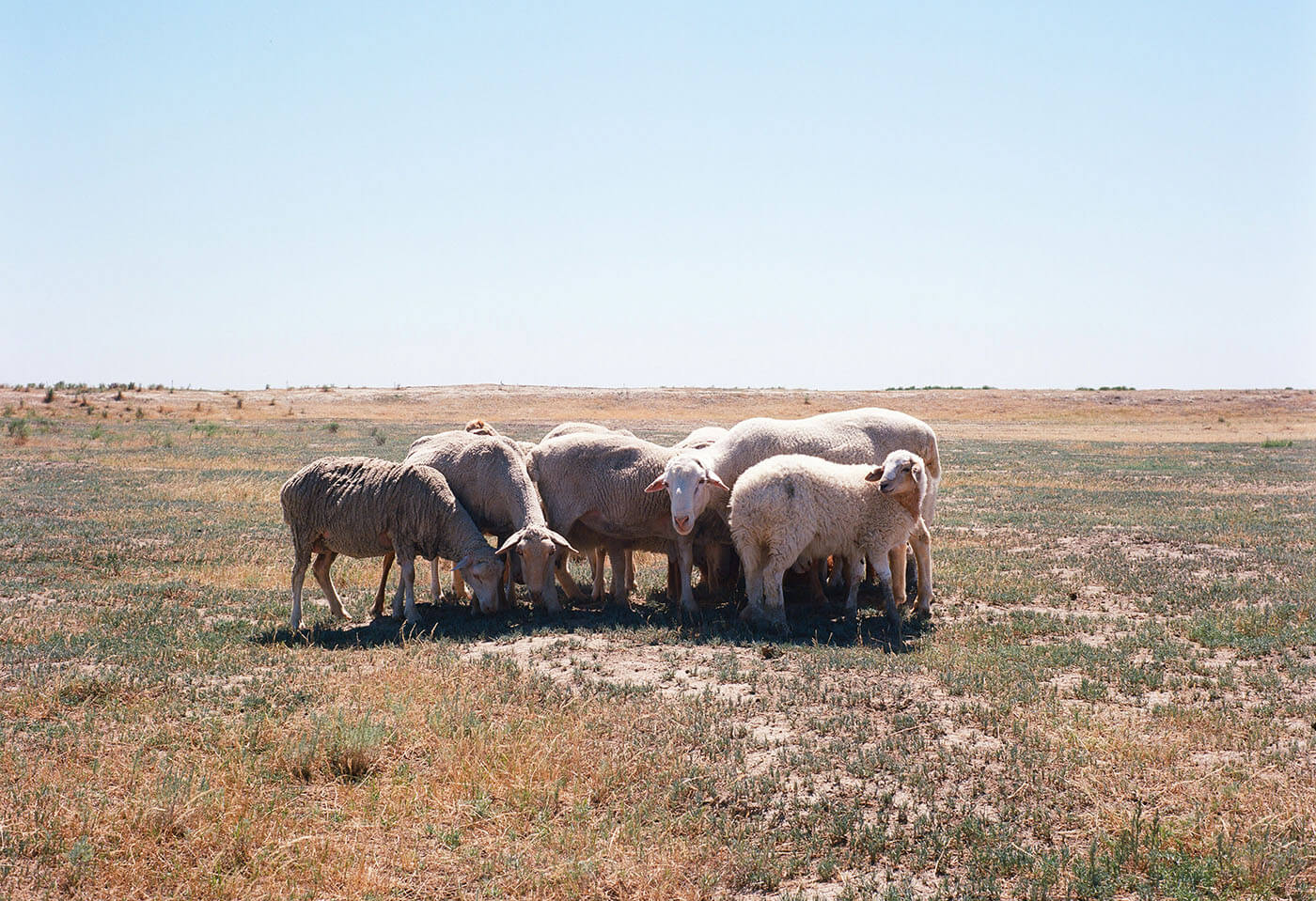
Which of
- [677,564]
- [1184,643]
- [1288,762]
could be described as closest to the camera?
[1288,762]

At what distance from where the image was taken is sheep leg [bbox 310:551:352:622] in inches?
457

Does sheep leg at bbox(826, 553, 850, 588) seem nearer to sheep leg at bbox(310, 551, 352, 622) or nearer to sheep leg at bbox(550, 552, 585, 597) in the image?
sheep leg at bbox(550, 552, 585, 597)

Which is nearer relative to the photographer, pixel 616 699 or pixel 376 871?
pixel 376 871

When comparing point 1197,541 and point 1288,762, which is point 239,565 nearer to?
point 1288,762

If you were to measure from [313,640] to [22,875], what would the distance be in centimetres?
512

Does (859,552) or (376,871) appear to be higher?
(859,552)

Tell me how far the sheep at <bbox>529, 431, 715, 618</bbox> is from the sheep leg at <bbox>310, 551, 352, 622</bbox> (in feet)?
8.58

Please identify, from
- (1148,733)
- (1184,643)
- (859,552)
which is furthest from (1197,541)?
(1148,733)

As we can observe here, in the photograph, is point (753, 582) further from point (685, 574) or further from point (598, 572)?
point (598, 572)

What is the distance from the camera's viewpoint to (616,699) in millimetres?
7930

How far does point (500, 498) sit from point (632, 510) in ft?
5.15

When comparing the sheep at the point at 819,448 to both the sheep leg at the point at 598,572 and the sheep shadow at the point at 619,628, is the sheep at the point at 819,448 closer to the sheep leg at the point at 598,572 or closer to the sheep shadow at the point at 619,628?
the sheep shadow at the point at 619,628

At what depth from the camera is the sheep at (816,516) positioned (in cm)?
1055

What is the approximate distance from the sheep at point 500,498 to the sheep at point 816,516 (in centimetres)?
208
